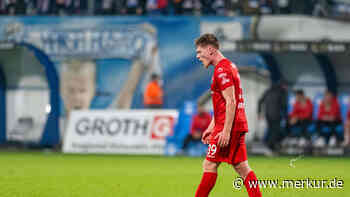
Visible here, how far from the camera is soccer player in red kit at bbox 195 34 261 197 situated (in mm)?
7891

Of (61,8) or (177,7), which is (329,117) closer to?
(177,7)

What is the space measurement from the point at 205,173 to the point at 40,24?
20481 mm

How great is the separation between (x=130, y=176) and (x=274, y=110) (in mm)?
8417

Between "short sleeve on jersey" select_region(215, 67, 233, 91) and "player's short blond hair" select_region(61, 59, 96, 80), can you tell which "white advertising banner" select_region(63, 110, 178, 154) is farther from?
"short sleeve on jersey" select_region(215, 67, 233, 91)

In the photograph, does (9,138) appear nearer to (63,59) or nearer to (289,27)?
(63,59)

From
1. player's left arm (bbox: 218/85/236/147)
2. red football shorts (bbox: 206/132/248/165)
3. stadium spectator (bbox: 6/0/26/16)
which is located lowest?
stadium spectator (bbox: 6/0/26/16)

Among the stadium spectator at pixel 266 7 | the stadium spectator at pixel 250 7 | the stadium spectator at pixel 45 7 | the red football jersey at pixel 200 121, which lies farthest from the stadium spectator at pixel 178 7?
the red football jersey at pixel 200 121

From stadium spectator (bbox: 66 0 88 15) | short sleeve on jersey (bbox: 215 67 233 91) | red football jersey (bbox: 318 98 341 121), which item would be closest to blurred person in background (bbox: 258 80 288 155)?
red football jersey (bbox: 318 98 341 121)

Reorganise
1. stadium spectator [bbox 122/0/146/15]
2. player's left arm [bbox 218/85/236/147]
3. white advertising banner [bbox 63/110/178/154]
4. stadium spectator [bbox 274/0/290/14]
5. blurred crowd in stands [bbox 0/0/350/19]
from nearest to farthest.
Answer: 1. player's left arm [bbox 218/85/236/147]
2. white advertising banner [bbox 63/110/178/154]
3. blurred crowd in stands [bbox 0/0/350/19]
4. stadium spectator [bbox 274/0/290/14]
5. stadium spectator [bbox 122/0/146/15]

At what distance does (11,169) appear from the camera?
1584 cm

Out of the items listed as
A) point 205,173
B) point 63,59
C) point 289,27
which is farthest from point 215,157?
point 63,59

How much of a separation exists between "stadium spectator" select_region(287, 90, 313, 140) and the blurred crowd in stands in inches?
161

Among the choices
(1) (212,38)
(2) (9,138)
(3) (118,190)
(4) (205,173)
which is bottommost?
(2) (9,138)

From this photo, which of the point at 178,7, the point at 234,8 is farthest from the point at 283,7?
the point at 178,7
